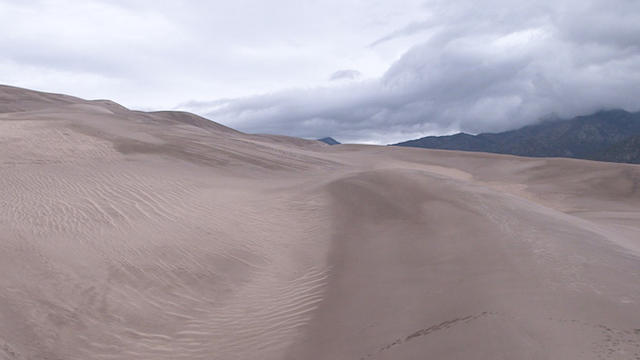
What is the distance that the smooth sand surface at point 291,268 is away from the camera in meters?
5.11

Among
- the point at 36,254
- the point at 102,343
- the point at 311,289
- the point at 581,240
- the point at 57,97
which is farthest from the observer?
the point at 57,97

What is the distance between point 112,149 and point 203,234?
267 inches

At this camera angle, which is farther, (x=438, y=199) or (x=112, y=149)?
(x=112, y=149)

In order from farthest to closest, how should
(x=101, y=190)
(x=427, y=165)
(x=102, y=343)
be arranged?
(x=427, y=165)
(x=101, y=190)
(x=102, y=343)

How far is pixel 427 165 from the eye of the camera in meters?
28.3

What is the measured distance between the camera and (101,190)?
997 cm

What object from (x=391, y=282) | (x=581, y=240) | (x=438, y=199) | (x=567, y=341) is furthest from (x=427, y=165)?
(x=567, y=341)

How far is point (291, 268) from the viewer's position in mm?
7910

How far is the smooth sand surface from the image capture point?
201 inches

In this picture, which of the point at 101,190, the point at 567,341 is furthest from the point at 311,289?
Result: the point at 101,190

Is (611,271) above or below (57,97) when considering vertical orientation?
below

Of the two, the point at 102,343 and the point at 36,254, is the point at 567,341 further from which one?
the point at 36,254

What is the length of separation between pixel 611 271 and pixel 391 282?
2759mm

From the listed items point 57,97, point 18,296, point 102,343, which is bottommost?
point 102,343
